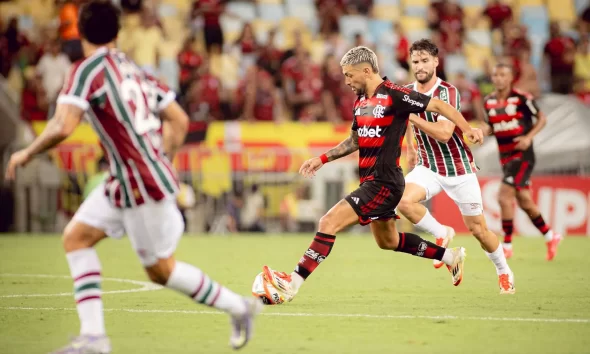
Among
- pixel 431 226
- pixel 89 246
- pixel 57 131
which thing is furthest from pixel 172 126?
pixel 431 226

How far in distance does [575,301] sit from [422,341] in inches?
112

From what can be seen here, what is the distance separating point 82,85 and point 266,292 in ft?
10.6

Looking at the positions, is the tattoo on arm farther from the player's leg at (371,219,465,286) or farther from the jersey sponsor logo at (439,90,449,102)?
the jersey sponsor logo at (439,90,449,102)

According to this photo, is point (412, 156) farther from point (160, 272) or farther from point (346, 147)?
point (160, 272)

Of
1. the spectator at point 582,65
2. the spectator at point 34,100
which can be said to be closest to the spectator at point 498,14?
the spectator at point 582,65

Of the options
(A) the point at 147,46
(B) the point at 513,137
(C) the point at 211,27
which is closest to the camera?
(B) the point at 513,137

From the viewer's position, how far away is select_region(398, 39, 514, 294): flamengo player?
9914 millimetres

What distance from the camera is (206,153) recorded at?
20.7 meters

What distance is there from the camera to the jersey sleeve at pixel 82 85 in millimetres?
5926

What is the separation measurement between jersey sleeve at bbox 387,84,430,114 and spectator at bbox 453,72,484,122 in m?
13.6

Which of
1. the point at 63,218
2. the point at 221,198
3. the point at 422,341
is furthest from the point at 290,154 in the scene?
the point at 422,341

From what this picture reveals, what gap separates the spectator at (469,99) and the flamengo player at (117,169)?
53.8 ft

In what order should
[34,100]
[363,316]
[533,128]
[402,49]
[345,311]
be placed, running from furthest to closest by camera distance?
[402,49], [34,100], [533,128], [345,311], [363,316]

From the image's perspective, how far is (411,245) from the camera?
9523 millimetres
